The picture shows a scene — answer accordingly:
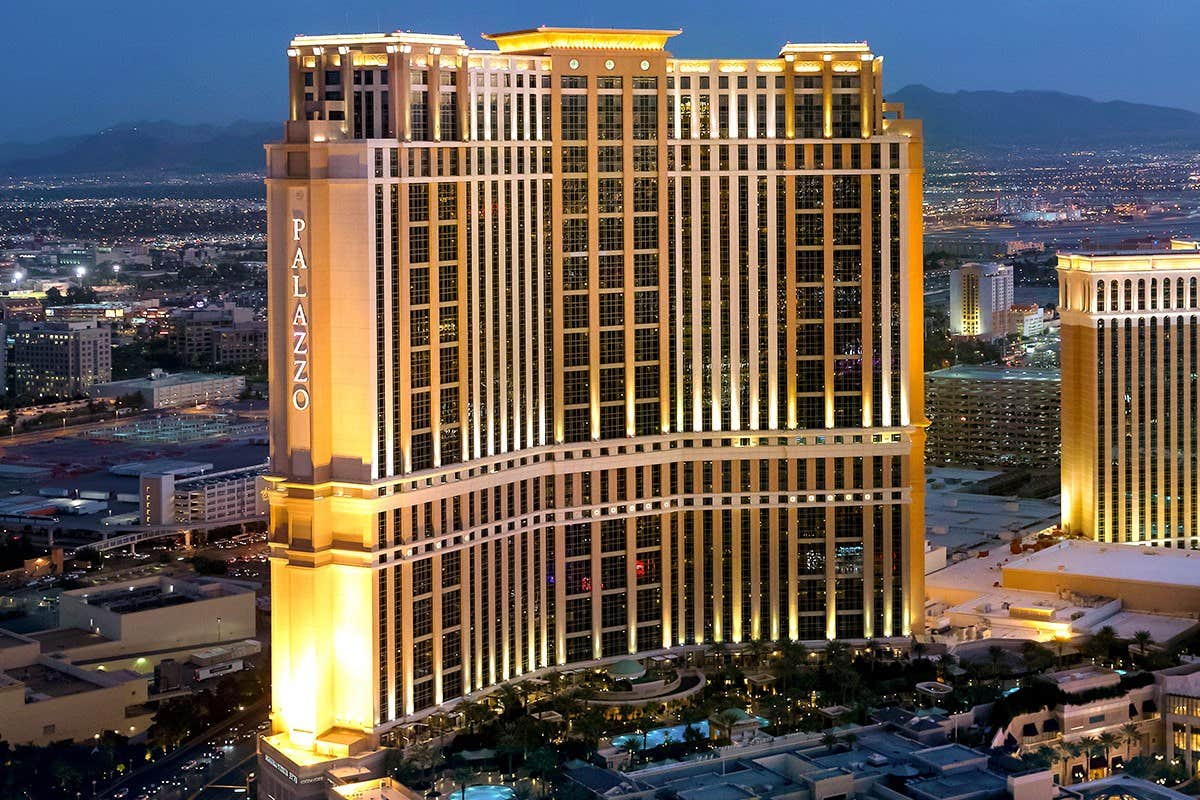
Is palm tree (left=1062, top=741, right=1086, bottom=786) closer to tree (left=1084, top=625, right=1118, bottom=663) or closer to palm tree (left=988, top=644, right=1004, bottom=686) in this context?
palm tree (left=988, top=644, right=1004, bottom=686)

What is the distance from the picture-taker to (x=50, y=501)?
15012cm

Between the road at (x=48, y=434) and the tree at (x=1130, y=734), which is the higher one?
the road at (x=48, y=434)

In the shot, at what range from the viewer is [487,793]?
69.1 m

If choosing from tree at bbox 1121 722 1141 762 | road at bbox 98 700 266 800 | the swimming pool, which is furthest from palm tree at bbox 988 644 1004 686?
road at bbox 98 700 266 800

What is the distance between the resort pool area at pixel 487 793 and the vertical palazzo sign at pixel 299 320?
15.6m

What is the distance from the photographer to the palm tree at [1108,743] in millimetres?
72438

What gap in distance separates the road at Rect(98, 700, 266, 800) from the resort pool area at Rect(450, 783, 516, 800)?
1346 centimetres

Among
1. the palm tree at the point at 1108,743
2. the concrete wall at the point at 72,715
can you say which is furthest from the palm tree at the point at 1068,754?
the concrete wall at the point at 72,715

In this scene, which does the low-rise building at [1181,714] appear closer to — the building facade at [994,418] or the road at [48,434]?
the building facade at [994,418]

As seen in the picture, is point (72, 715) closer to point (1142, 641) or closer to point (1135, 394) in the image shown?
point (1142, 641)

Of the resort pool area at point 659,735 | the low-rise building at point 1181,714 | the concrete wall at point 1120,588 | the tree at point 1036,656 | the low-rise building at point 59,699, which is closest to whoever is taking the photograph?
the resort pool area at point 659,735

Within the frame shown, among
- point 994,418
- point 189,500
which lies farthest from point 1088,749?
point 994,418

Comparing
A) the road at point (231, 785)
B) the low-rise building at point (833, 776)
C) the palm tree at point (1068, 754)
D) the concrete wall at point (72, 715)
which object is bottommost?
the road at point (231, 785)

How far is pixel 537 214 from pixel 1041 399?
7868cm
